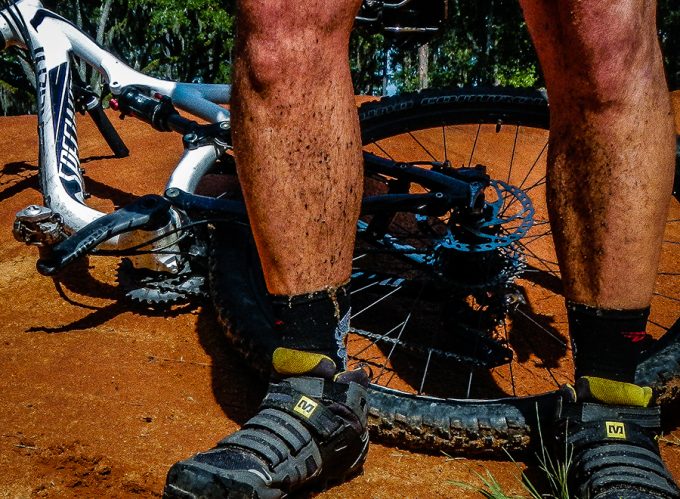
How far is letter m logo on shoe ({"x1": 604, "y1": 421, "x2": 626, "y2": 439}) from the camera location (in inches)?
54.5

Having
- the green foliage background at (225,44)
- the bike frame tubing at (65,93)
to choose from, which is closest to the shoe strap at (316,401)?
the bike frame tubing at (65,93)

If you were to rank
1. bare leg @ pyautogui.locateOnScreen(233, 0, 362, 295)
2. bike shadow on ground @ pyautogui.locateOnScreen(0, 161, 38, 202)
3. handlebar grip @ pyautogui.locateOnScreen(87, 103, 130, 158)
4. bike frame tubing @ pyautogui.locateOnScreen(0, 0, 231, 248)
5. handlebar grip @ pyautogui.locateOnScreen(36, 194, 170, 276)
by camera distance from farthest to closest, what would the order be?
handlebar grip @ pyautogui.locateOnScreen(87, 103, 130, 158) → bike shadow on ground @ pyautogui.locateOnScreen(0, 161, 38, 202) → bike frame tubing @ pyautogui.locateOnScreen(0, 0, 231, 248) → handlebar grip @ pyautogui.locateOnScreen(36, 194, 170, 276) → bare leg @ pyautogui.locateOnScreen(233, 0, 362, 295)

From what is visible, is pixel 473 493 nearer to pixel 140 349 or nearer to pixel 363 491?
pixel 363 491

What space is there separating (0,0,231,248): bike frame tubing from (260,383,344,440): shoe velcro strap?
1.34 m

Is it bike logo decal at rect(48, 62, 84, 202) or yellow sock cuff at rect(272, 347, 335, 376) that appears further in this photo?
bike logo decal at rect(48, 62, 84, 202)

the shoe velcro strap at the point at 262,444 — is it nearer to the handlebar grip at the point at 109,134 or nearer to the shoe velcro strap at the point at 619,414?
the shoe velcro strap at the point at 619,414

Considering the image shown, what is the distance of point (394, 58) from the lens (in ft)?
102

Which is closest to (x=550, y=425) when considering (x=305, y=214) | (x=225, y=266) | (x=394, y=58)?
(x=305, y=214)

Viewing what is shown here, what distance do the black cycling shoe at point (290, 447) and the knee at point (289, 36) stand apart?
0.60 meters

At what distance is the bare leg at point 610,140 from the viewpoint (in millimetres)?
1403

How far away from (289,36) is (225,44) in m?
24.5

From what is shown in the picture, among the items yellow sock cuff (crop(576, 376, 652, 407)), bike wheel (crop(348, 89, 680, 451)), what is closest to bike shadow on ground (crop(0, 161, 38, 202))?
bike wheel (crop(348, 89, 680, 451))

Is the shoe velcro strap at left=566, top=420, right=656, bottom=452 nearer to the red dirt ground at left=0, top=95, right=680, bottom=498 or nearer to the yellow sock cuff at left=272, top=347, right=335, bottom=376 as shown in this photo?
the red dirt ground at left=0, top=95, right=680, bottom=498

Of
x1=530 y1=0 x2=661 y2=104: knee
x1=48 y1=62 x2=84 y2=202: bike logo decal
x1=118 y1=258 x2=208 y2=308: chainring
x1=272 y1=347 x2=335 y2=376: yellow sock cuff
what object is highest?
x1=530 y1=0 x2=661 y2=104: knee
